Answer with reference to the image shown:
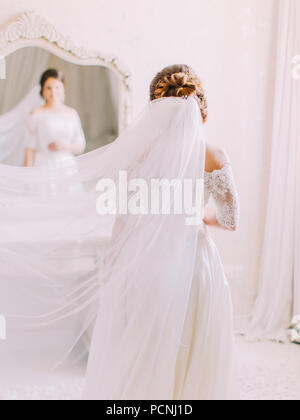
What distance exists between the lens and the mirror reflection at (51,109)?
2.81 meters

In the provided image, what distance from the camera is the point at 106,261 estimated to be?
173cm

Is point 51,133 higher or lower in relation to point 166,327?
higher

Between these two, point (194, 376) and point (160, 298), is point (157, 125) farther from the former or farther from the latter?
point (194, 376)

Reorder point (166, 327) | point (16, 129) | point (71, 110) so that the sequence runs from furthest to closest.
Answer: point (71, 110), point (16, 129), point (166, 327)

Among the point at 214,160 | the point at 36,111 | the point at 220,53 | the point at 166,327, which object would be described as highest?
the point at 220,53

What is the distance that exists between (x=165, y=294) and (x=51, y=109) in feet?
5.33

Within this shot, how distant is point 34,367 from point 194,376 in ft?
1.94

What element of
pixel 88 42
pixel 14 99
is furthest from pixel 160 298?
pixel 88 42

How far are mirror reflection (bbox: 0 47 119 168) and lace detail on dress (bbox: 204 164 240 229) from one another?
1225 millimetres

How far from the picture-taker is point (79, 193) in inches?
73.1

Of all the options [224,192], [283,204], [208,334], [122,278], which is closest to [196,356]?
[208,334]

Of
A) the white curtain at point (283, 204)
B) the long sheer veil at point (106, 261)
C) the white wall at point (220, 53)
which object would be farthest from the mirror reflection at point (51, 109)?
the white curtain at point (283, 204)

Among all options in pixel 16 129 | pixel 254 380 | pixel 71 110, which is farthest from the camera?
pixel 71 110

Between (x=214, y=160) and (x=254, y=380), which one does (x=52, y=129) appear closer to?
(x=214, y=160)
